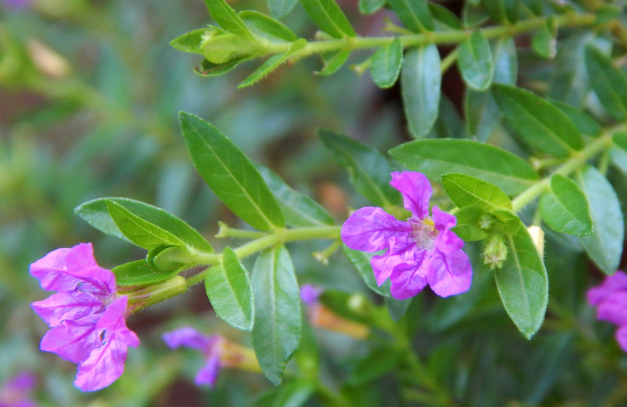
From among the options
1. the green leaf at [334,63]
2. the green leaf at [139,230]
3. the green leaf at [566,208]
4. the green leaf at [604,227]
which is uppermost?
the green leaf at [334,63]

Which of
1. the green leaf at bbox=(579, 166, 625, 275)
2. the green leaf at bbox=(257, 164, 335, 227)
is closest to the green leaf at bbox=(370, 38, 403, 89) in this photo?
the green leaf at bbox=(257, 164, 335, 227)

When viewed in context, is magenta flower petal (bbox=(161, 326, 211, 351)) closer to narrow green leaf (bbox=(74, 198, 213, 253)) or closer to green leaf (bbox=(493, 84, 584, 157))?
narrow green leaf (bbox=(74, 198, 213, 253))

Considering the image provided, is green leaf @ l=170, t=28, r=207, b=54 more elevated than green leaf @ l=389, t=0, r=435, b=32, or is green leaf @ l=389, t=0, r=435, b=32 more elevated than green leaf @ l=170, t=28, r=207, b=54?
green leaf @ l=170, t=28, r=207, b=54

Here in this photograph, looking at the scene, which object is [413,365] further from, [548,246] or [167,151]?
[167,151]

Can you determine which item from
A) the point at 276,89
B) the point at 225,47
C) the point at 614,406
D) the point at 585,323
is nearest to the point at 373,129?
the point at 276,89

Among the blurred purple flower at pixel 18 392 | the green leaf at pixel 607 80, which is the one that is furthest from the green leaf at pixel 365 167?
the blurred purple flower at pixel 18 392

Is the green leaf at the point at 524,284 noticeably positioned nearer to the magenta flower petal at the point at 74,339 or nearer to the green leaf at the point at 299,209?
the green leaf at the point at 299,209
